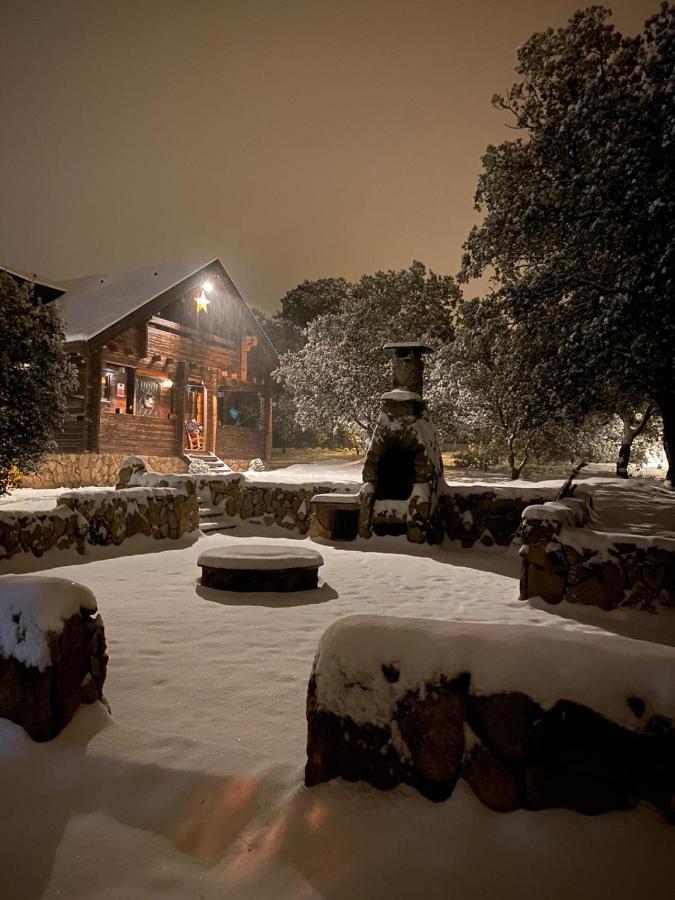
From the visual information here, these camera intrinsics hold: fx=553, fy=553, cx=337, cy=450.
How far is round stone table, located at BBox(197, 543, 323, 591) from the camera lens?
22.4 ft

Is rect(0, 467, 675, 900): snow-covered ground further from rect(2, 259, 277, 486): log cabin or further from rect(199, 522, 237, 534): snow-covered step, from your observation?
rect(2, 259, 277, 486): log cabin

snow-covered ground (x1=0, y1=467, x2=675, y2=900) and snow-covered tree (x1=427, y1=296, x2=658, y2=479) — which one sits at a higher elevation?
snow-covered tree (x1=427, y1=296, x2=658, y2=479)

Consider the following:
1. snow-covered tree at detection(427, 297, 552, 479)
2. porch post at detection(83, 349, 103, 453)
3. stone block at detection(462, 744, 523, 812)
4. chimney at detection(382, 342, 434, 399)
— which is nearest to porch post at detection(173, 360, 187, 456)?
porch post at detection(83, 349, 103, 453)

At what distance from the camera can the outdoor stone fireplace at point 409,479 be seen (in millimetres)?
10852

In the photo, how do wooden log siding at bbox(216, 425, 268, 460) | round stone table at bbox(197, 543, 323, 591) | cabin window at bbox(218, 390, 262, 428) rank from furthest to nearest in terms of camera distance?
cabin window at bbox(218, 390, 262, 428) < wooden log siding at bbox(216, 425, 268, 460) < round stone table at bbox(197, 543, 323, 591)

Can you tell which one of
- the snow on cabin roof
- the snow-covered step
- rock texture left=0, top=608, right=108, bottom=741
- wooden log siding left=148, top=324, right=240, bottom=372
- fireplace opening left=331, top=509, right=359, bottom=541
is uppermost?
the snow on cabin roof

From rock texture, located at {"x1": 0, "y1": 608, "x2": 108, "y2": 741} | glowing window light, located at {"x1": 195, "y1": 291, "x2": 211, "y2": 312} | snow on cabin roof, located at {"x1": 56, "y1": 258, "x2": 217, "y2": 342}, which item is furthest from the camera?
glowing window light, located at {"x1": 195, "y1": 291, "x2": 211, "y2": 312}

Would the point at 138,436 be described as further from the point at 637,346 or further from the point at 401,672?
the point at 401,672

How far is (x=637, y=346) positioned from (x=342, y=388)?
15.4 meters

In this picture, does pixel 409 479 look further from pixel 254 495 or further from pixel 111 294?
pixel 111 294

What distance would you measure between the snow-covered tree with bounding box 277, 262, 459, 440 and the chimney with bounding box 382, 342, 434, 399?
37.5 ft

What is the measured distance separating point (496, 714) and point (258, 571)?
5063 millimetres

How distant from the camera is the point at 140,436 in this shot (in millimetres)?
22000

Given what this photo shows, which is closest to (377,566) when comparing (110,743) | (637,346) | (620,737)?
(637,346)
